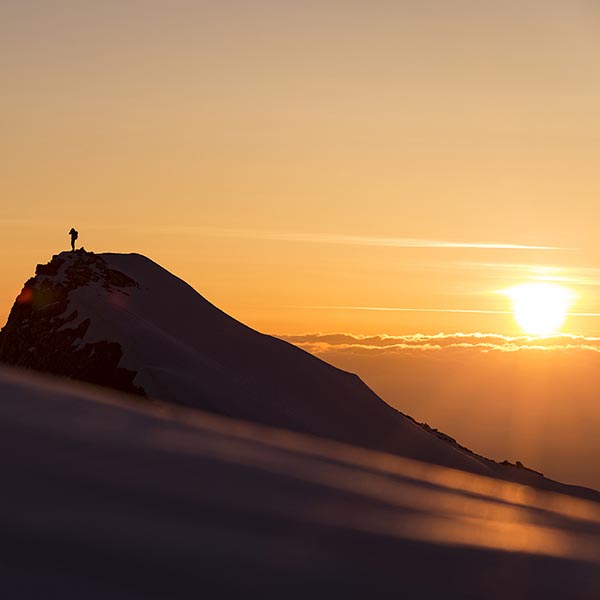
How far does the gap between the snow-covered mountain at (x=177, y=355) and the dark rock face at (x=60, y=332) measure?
0.29 ft

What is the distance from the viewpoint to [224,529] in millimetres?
6766

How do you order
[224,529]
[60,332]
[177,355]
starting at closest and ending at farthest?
1. [224,529]
2. [177,355]
3. [60,332]

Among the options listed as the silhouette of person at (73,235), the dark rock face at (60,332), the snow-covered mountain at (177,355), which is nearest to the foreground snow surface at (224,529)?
the snow-covered mountain at (177,355)

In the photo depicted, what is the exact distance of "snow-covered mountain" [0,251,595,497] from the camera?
57.6 meters

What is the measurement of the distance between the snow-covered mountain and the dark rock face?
0.29ft

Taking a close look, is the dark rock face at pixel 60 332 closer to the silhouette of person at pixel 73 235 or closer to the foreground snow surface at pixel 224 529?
the silhouette of person at pixel 73 235

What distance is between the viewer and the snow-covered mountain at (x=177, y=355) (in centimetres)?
5759

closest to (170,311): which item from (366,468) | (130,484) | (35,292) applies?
(35,292)

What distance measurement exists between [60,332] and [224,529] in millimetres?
59301

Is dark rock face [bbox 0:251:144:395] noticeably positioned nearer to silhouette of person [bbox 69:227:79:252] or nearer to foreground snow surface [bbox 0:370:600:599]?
silhouette of person [bbox 69:227:79:252]

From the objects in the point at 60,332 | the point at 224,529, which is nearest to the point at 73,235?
the point at 60,332

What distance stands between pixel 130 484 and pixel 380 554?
6.63 feet

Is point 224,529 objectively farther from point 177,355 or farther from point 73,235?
point 73,235

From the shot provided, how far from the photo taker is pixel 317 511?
7938 millimetres
